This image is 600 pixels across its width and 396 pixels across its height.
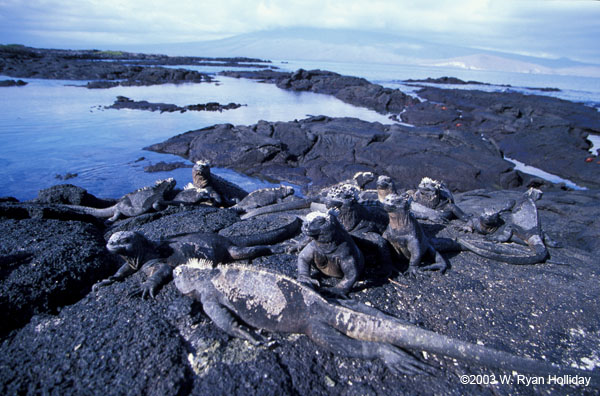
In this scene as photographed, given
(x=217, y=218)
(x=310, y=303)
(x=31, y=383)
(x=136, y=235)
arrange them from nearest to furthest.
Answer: (x=31, y=383) < (x=310, y=303) < (x=136, y=235) < (x=217, y=218)

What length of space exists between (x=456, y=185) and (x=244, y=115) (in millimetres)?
17027

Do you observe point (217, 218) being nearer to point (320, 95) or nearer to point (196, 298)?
point (196, 298)

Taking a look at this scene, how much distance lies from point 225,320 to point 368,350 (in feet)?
4.06

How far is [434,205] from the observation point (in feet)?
22.1

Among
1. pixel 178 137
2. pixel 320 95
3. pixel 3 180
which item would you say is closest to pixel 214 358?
pixel 3 180

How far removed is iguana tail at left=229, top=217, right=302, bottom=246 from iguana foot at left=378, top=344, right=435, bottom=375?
7.83 ft

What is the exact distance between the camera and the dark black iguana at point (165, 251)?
3574 mm

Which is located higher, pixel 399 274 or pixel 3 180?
pixel 399 274

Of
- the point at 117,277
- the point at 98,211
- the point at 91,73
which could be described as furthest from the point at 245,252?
the point at 91,73

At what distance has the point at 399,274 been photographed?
13.1ft

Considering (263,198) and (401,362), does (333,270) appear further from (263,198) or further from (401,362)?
(263,198)

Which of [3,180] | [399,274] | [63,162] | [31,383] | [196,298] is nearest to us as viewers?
[31,383]

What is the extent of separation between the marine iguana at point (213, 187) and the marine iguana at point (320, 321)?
17.7 ft

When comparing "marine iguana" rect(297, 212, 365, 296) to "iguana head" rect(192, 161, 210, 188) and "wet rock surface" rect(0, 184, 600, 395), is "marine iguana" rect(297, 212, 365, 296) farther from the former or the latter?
"iguana head" rect(192, 161, 210, 188)
